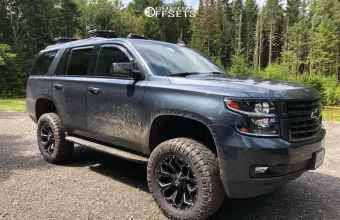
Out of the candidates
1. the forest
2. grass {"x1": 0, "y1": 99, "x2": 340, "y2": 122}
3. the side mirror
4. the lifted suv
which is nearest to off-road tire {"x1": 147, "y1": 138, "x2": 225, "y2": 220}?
the lifted suv

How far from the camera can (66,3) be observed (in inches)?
1631

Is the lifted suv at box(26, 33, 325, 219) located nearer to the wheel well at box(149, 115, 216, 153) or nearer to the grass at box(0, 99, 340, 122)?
the wheel well at box(149, 115, 216, 153)

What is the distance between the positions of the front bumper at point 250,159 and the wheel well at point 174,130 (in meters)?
0.52

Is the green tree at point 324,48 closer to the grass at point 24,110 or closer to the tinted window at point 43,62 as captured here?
the grass at point 24,110

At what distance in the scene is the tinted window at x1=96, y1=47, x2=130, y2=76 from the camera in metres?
4.13

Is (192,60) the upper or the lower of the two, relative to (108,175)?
upper

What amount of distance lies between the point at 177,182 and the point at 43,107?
337 cm

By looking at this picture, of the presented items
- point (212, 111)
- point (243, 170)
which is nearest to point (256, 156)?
point (243, 170)

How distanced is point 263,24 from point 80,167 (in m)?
58.4

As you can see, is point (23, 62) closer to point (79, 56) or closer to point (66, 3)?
point (66, 3)

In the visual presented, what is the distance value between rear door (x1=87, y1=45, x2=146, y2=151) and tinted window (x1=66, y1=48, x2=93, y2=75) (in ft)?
0.96

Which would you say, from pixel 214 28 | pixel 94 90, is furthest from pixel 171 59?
pixel 214 28

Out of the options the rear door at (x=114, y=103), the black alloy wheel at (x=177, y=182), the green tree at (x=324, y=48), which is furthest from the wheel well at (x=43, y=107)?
the green tree at (x=324, y=48)

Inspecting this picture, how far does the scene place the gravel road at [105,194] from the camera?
3.42 meters
